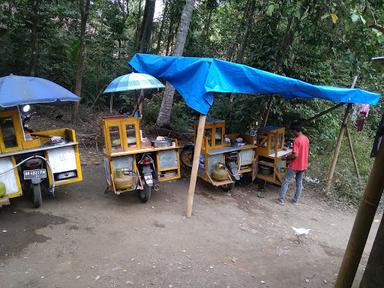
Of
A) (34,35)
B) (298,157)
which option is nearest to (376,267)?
(298,157)

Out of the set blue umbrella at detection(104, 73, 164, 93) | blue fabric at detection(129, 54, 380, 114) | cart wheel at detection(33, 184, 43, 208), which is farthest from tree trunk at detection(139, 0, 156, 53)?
cart wheel at detection(33, 184, 43, 208)

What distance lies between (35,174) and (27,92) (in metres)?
1.38

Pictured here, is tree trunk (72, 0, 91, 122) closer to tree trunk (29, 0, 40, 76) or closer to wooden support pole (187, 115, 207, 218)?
tree trunk (29, 0, 40, 76)

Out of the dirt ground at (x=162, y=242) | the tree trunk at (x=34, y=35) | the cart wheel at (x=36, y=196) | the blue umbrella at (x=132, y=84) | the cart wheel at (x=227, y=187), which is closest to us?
the dirt ground at (x=162, y=242)

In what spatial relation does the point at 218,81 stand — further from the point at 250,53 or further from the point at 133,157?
the point at 250,53

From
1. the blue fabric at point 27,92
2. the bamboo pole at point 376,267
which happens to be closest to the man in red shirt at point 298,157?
the blue fabric at point 27,92

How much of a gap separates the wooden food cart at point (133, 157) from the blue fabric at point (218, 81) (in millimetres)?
1153

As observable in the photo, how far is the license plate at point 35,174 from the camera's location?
18.5 ft

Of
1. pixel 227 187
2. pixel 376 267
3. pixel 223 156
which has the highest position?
pixel 376 267

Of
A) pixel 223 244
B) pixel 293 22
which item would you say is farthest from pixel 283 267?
pixel 293 22

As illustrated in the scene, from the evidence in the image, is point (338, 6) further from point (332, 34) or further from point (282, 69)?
point (282, 69)

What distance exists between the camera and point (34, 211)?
5.79 m

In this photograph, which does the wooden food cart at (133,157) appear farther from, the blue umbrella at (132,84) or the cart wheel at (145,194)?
the blue umbrella at (132,84)

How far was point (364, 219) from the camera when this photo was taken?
232 centimetres
